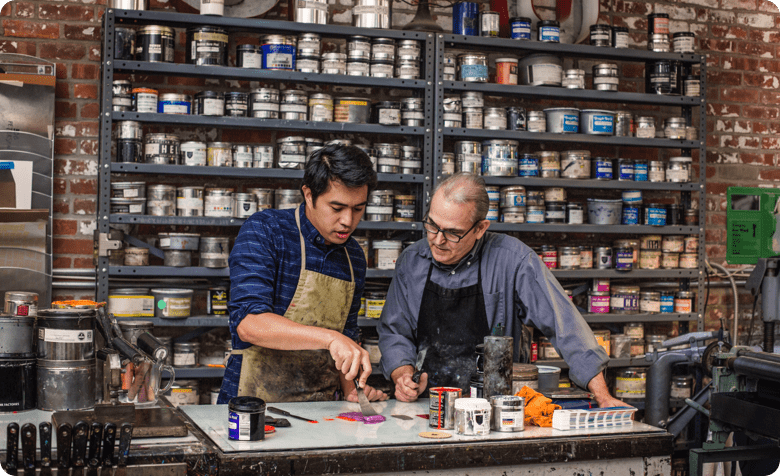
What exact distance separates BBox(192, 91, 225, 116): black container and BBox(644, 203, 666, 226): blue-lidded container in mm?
2165

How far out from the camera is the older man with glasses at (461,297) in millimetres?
2518

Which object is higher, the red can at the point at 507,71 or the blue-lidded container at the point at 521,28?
the blue-lidded container at the point at 521,28

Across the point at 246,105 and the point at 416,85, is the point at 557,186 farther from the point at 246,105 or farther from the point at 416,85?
the point at 246,105

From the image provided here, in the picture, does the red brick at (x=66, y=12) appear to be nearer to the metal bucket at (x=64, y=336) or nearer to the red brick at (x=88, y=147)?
the red brick at (x=88, y=147)

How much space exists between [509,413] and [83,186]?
2.42m

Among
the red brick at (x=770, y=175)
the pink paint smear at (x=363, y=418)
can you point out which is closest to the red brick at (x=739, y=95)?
the red brick at (x=770, y=175)

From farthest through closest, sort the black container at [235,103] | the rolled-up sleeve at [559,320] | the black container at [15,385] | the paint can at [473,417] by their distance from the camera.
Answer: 1. the black container at [235,103]
2. the rolled-up sleeve at [559,320]
3. the black container at [15,385]
4. the paint can at [473,417]

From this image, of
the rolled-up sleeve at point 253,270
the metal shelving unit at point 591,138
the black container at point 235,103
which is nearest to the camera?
the rolled-up sleeve at point 253,270

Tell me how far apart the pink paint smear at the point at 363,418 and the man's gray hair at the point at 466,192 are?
760 millimetres

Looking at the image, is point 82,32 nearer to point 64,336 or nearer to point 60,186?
point 60,186

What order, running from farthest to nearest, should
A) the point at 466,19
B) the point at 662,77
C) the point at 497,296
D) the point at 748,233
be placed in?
the point at 748,233 < the point at 662,77 < the point at 466,19 < the point at 497,296

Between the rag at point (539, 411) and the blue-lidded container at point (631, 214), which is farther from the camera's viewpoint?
the blue-lidded container at point (631, 214)

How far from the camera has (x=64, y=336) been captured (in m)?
2.06

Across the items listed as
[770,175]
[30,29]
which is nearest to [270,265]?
[30,29]
